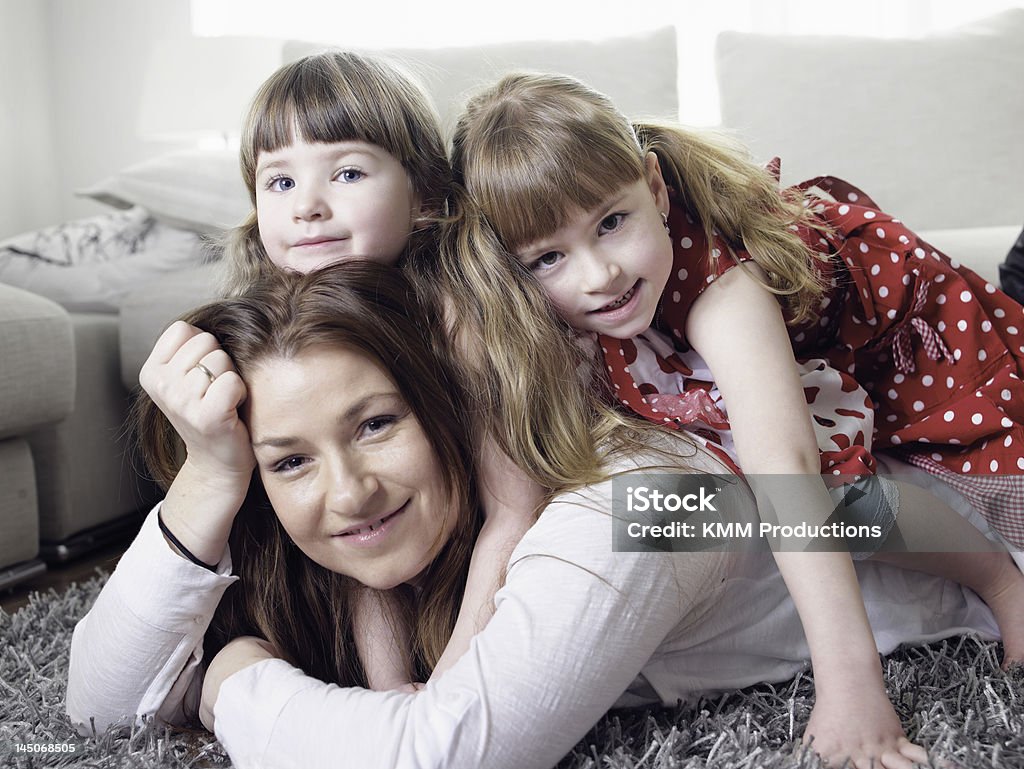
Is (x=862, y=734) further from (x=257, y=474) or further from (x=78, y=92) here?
(x=78, y=92)

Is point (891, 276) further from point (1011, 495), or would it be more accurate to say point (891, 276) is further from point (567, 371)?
point (567, 371)

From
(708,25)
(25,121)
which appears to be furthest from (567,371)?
(25,121)

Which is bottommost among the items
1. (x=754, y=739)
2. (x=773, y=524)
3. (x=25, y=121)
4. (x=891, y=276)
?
(x=25, y=121)

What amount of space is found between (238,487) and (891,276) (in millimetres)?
753

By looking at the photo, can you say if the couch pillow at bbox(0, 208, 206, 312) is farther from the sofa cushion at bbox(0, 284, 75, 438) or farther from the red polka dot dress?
the red polka dot dress

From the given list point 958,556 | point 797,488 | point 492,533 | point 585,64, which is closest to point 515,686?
point 492,533

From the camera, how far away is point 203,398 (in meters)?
0.89

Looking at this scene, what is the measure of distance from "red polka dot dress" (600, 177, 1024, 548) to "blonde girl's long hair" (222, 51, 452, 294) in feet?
0.89

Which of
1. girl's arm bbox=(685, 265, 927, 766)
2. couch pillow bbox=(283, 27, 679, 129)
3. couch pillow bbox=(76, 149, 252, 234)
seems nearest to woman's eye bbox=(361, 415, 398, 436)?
girl's arm bbox=(685, 265, 927, 766)

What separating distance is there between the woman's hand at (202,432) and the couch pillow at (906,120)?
4.78 ft

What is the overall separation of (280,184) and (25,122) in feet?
7.94

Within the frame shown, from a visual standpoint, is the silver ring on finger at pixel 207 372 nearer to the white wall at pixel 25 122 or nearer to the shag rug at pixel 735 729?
the shag rug at pixel 735 729

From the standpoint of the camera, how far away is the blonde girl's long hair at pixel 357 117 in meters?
1.08

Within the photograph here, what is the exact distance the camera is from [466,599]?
36.5 inches
